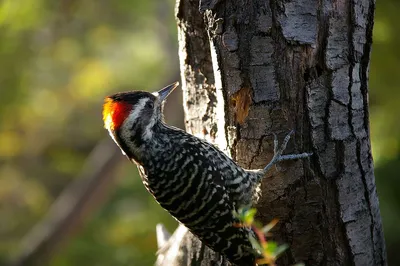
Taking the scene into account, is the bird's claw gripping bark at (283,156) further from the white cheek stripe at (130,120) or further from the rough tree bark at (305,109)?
the white cheek stripe at (130,120)

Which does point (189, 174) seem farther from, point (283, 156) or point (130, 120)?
point (283, 156)

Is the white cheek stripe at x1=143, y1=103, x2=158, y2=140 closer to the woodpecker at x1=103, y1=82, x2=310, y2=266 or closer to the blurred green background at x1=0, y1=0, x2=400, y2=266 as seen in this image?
the woodpecker at x1=103, y1=82, x2=310, y2=266

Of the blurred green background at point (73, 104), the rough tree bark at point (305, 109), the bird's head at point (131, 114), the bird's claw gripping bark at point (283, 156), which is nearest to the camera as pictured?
the rough tree bark at point (305, 109)

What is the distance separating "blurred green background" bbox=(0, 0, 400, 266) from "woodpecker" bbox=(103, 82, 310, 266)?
8.20 ft

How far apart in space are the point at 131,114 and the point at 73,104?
4.98m

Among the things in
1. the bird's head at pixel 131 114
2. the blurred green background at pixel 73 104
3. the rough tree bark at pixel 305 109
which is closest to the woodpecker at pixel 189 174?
the bird's head at pixel 131 114

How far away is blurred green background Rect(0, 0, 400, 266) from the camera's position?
6523 millimetres

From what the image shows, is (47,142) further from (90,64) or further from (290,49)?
(290,49)

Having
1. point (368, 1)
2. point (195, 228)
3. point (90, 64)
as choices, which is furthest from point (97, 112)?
point (368, 1)

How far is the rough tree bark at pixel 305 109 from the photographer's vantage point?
3004 millimetres

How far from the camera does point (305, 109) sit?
3.08 meters

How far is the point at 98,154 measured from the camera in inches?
291

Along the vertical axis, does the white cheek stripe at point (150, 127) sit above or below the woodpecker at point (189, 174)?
above

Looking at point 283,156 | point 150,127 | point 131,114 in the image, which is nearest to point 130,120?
point 131,114
